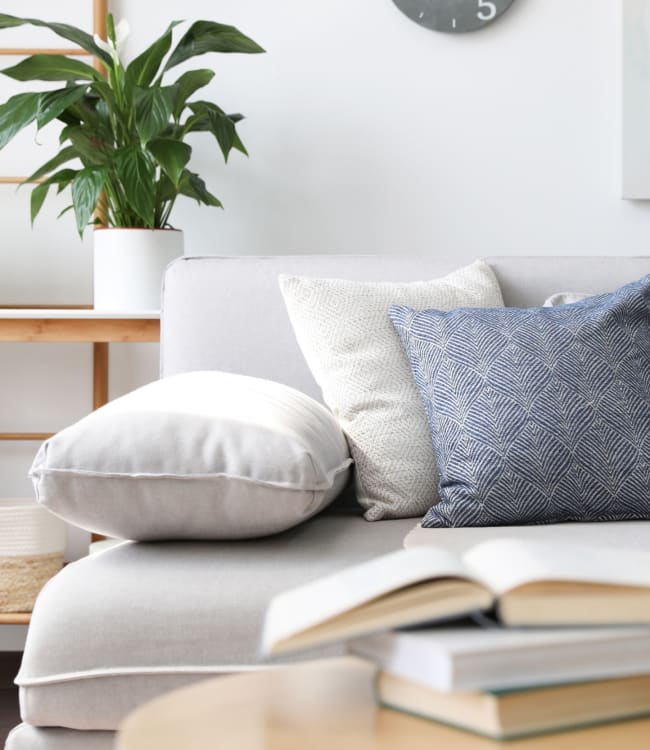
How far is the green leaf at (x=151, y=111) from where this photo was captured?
1953 mm

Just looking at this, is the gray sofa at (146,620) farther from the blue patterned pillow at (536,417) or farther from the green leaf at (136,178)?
the green leaf at (136,178)

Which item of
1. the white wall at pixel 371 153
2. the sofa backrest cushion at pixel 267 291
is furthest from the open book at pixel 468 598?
the white wall at pixel 371 153

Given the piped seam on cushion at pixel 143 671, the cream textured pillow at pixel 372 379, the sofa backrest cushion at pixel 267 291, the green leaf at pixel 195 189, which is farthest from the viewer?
the green leaf at pixel 195 189

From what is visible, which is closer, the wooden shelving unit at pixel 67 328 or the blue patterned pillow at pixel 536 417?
the blue patterned pillow at pixel 536 417

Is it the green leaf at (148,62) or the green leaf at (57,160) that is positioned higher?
the green leaf at (148,62)

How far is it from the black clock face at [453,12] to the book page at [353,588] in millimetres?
2034

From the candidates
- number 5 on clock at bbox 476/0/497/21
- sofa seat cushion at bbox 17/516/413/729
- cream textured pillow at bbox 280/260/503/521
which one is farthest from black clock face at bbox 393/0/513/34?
sofa seat cushion at bbox 17/516/413/729

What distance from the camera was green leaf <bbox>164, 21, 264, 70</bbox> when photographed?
82.3 inches

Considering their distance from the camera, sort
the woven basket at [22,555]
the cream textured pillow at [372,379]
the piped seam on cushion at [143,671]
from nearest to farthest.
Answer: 1. the piped seam on cushion at [143,671]
2. the cream textured pillow at [372,379]
3. the woven basket at [22,555]

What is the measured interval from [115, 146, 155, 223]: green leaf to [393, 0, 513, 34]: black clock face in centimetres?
83

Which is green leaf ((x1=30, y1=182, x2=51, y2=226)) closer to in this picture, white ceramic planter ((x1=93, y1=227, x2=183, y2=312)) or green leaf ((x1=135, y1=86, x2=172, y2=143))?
white ceramic planter ((x1=93, y1=227, x2=183, y2=312))

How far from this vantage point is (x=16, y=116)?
202 centimetres

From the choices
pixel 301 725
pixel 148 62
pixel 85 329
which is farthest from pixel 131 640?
pixel 148 62

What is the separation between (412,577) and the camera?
1.97 feet
